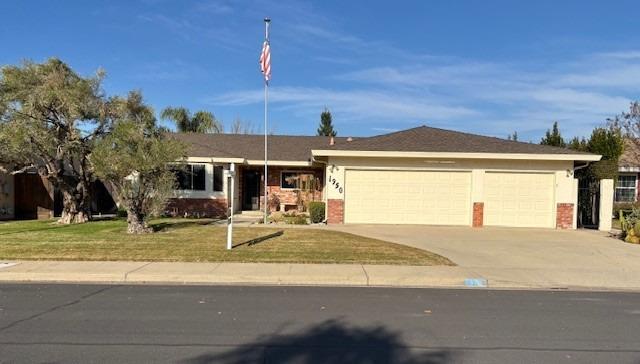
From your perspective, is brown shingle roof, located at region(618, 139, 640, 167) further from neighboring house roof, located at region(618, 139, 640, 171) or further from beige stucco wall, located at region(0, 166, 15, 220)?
beige stucco wall, located at region(0, 166, 15, 220)

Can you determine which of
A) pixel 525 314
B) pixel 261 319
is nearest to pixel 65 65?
pixel 261 319

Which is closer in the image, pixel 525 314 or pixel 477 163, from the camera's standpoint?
pixel 525 314

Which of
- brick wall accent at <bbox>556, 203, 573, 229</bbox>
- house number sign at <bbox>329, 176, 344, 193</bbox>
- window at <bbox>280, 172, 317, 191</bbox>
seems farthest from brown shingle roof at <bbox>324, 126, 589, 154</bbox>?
window at <bbox>280, 172, 317, 191</bbox>

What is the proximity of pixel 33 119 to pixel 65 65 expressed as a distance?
2.58 m

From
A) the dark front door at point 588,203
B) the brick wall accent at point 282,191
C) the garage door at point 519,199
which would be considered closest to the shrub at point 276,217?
the brick wall accent at point 282,191

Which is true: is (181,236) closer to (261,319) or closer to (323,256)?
(323,256)

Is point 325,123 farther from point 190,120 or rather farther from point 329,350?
point 329,350

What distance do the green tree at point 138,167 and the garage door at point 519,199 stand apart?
11935 millimetres

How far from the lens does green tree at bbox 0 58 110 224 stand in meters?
19.0

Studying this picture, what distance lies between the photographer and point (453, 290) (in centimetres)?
1022

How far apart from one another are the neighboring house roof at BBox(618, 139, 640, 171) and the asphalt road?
69.8 ft

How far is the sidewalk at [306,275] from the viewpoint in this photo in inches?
422

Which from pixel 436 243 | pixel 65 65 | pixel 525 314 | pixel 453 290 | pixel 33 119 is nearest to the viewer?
pixel 525 314

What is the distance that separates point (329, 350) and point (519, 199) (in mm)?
17306
